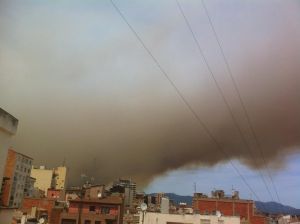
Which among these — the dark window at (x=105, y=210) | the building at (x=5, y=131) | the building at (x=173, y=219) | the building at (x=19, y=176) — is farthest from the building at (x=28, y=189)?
the building at (x=5, y=131)

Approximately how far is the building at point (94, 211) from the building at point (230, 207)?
1957 cm

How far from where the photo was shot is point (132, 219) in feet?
265

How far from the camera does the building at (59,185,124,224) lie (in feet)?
245

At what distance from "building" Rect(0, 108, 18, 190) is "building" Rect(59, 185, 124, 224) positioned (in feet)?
194

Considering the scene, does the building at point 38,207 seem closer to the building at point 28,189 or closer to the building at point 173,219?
the building at point 28,189

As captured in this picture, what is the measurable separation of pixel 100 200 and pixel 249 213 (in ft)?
109

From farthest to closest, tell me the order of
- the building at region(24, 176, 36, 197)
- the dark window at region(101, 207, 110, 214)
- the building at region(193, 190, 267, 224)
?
the building at region(24, 176, 36, 197), the building at region(193, 190, 267, 224), the dark window at region(101, 207, 110, 214)

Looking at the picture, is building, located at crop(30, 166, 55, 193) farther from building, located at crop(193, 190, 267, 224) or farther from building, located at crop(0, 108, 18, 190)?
building, located at crop(0, 108, 18, 190)

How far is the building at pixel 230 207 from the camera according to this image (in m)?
86.9

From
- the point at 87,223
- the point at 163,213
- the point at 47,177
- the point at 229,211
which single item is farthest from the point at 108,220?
the point at 47,177

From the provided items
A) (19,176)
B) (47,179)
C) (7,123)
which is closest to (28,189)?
(19,176)

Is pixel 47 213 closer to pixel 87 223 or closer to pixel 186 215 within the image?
pixel 87 223

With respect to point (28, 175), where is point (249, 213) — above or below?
below

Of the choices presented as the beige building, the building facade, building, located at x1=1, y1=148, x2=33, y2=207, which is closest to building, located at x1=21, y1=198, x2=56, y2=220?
building, located at x1=1, y1=148, x2=33, y2=207
